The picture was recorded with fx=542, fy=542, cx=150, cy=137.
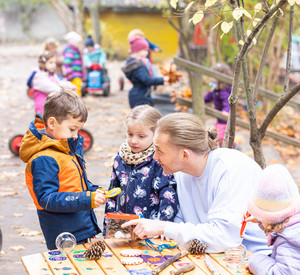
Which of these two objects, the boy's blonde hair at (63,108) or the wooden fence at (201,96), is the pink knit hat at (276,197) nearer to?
the boy's blonde hair at (63,108)

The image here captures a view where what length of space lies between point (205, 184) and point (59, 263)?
37.8 inches

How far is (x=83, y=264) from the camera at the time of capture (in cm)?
274

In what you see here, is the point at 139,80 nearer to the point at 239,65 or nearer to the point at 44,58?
the point at 44,58

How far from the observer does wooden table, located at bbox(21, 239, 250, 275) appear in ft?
8.71

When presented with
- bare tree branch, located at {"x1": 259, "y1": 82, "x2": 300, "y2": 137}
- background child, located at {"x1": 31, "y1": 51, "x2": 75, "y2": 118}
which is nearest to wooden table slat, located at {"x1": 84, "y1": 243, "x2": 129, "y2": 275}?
bare tree branch, located at {"x1": 259, "y1": 82, "x2": 300, "y2": 137}

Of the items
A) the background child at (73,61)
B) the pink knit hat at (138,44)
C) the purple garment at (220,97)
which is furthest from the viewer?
the background child at (73,61)

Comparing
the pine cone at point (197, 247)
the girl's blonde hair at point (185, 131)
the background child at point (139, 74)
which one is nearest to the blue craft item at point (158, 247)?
the pine cone at point (197, 247)

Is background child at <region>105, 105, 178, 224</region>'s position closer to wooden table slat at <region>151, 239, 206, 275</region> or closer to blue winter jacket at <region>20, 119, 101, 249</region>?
blue winter jacket at <region>20, 119, 101, 249</region>

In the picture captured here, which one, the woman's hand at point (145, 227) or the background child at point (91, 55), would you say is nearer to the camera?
the woman's hand at point (145, 227)

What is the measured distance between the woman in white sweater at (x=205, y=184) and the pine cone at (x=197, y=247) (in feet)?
0.11

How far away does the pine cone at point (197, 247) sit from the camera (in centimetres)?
285

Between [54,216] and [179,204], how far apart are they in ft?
2.59

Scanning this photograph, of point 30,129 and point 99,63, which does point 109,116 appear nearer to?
point 99,63

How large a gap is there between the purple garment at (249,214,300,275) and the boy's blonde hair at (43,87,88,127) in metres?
1.51
